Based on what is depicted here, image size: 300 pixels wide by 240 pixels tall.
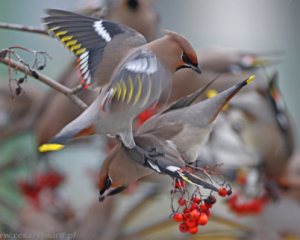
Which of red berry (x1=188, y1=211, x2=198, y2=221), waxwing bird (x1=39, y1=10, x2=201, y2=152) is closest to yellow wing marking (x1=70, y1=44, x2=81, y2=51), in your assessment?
waxwing bird (x1=39, y1=10, x2=201, y2=152)

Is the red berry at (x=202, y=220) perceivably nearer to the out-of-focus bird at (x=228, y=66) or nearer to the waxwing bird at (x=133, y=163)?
the waxwing bird at (x=133, y=163)

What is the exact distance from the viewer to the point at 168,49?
49cm

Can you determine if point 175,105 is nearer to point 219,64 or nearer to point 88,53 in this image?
point 88,53

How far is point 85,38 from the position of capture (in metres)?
0.54

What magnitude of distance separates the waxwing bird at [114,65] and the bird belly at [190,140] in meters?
0.10

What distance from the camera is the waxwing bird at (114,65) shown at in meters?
0.44

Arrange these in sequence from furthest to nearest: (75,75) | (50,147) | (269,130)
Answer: (269,130)
(75,75)
(50,147)

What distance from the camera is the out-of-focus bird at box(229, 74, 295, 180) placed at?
4.37ft

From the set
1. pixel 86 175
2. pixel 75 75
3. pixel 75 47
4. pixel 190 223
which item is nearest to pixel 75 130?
pixel 75 47

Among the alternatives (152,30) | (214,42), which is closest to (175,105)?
(152,30)

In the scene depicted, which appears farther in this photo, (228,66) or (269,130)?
(269,130)

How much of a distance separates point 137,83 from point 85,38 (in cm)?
15

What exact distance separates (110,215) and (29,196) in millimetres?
369

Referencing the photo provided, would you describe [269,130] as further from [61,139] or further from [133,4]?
[61,139]
